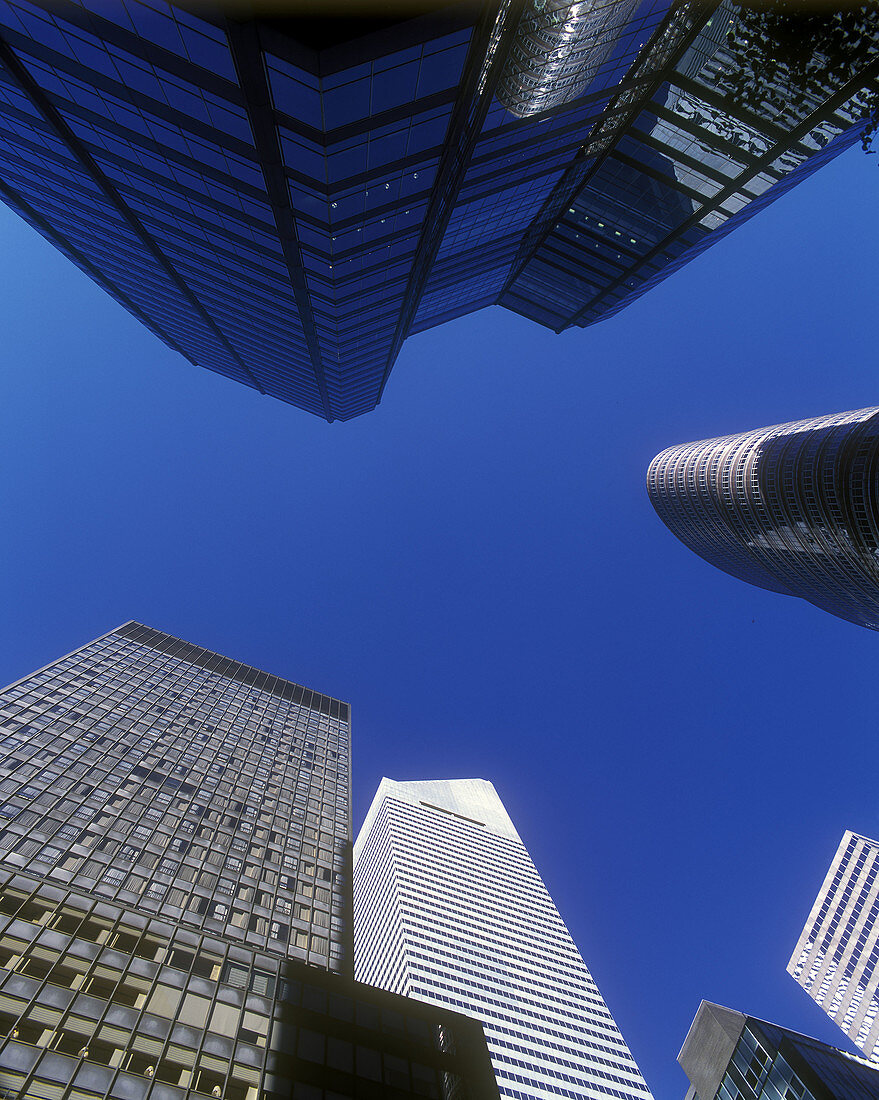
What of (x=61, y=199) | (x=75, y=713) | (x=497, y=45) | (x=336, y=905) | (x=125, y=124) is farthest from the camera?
(x=75, y=713)

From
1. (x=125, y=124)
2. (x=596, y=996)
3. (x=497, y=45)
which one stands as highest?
(x=497, y=45)

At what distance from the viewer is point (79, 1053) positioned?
2112 centimetres

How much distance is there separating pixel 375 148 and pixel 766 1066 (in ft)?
156

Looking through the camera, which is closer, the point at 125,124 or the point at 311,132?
the point at 311,132

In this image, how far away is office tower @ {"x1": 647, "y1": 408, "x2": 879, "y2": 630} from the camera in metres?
98.8

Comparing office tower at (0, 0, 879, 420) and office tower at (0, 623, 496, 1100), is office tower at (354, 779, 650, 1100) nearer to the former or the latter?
office tower at (0, 623, 496, 1100)

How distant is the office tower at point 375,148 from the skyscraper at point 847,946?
13847cm

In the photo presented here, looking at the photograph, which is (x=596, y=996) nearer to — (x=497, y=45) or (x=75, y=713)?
(x=75, y=713)

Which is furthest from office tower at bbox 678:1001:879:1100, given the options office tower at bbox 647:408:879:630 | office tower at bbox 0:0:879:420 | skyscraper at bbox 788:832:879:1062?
skyscraper at bbox 788:832:879:1062

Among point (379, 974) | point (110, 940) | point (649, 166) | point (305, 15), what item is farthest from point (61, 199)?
point (379, 974)

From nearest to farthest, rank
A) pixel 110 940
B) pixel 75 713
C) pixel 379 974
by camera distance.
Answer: pixel 110 940, pixel 75 713, pixel 379 974

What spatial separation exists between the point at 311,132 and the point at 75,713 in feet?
201

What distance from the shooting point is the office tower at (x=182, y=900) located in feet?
73.8

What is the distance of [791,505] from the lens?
116 metres
